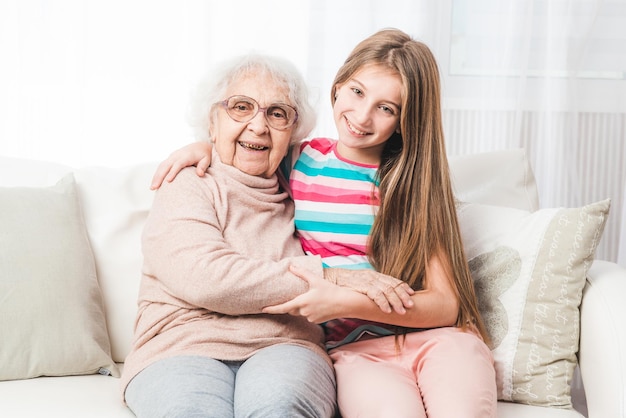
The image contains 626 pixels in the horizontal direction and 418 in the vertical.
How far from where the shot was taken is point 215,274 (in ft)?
5.26

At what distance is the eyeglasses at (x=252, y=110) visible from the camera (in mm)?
1812

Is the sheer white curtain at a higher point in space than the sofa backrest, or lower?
higher

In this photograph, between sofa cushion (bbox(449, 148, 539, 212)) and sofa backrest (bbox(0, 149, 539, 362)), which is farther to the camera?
sofa cushion (bbox(449, 148, 539, 212))

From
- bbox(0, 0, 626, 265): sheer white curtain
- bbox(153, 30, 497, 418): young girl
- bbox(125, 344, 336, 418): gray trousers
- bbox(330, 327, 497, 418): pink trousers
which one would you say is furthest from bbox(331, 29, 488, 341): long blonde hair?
bbox(0, 0, 626, 265): sheer white curtain

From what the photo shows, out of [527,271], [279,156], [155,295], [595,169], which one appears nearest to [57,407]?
[155,295]

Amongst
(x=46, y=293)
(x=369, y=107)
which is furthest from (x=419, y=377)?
(x=46, y=293)

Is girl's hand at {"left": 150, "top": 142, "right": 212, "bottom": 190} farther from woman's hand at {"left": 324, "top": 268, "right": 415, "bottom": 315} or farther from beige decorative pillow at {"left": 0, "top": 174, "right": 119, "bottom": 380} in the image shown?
woman's hand at {"left": 324, "top": 268, "right": 415, "bottom": 315}

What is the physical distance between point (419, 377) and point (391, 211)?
0.39 m

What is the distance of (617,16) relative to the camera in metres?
2.86

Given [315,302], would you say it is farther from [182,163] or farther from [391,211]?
[182,163]

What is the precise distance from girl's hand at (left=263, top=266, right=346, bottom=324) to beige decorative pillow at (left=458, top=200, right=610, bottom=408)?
0.42 m

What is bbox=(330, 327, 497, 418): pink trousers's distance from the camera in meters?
1.56

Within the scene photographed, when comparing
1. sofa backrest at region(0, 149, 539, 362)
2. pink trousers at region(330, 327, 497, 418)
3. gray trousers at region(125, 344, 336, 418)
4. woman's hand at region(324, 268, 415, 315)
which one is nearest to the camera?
gray trousers at region(125, 344, 336, 418)

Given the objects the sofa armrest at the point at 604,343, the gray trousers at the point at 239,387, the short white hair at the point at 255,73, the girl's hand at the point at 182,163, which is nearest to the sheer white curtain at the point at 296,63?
the short white hair at the point at 255,73
